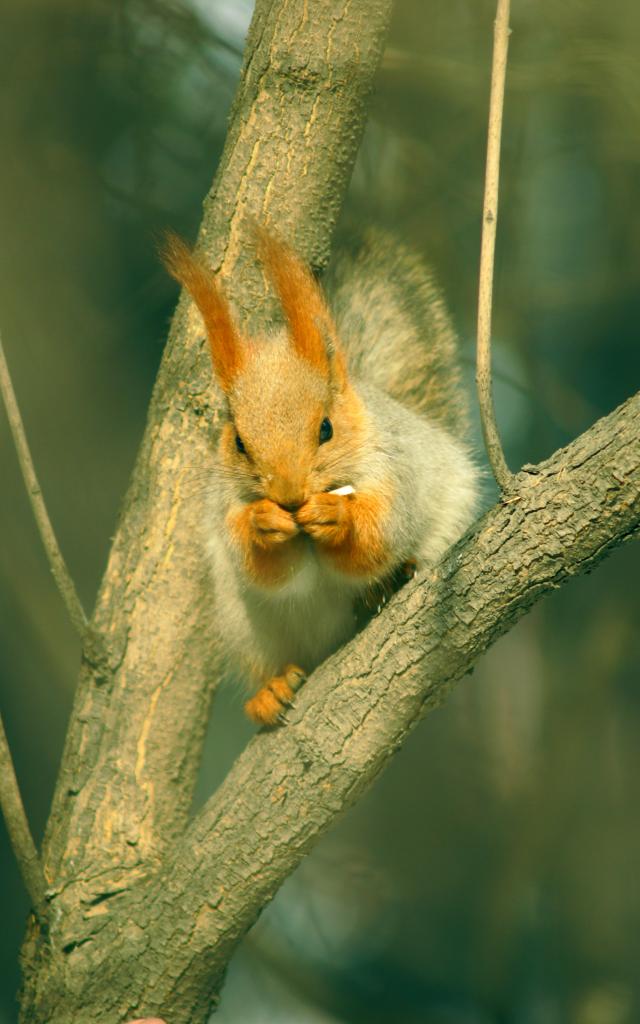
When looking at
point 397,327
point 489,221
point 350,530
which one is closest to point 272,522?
point 350,530

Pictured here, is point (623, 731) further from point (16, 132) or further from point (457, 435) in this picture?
point (16, 132)

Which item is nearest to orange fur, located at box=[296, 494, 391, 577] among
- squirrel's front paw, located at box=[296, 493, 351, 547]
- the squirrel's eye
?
squirrel's front paw, located at box=[296, 493, 351, 547]

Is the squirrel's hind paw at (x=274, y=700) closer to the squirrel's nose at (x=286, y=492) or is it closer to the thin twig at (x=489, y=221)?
the squirrel's nose at (x=286, y=492)

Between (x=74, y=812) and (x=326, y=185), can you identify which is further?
(x=326, y=185)

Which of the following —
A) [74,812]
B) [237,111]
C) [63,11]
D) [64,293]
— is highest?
[63,11]

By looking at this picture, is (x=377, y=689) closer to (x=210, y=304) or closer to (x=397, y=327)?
(x=210, y=304)

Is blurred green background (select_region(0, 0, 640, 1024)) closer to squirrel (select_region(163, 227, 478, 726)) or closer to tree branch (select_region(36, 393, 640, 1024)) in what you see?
squirrel (select_region(163, 227, 478, 726))

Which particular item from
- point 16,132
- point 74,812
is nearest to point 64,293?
point 16,132
